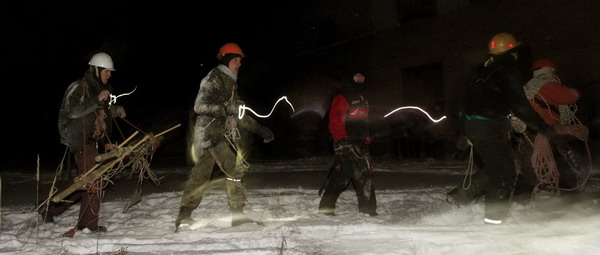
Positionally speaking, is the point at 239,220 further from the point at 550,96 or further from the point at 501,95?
the point at 550,96

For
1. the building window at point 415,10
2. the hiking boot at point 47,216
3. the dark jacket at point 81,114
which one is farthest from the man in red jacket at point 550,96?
the building window at point 415,10

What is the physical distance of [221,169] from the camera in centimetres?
516

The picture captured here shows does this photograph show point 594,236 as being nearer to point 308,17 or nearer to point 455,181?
point 455,181

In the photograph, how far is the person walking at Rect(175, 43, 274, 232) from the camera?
197 inches

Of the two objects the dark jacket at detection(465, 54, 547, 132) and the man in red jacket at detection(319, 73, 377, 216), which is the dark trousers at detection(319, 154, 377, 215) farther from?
the dark jacket at detection(465, 54, 547, 132)

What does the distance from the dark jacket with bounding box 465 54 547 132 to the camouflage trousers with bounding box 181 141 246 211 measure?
2605 millimetres

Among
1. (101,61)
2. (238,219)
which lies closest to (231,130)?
(238,219)

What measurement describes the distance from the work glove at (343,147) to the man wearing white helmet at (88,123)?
2630 mm

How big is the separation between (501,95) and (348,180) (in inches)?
79.4

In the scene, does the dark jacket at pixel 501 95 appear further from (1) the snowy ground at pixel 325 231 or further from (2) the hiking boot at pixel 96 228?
(2) the hiking boot at pixel 96 228

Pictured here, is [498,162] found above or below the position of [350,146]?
below

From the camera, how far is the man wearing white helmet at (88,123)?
4.80 meters

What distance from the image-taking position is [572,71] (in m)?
13.2

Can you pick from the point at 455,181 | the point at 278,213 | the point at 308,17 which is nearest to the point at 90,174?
the point at 278,213
